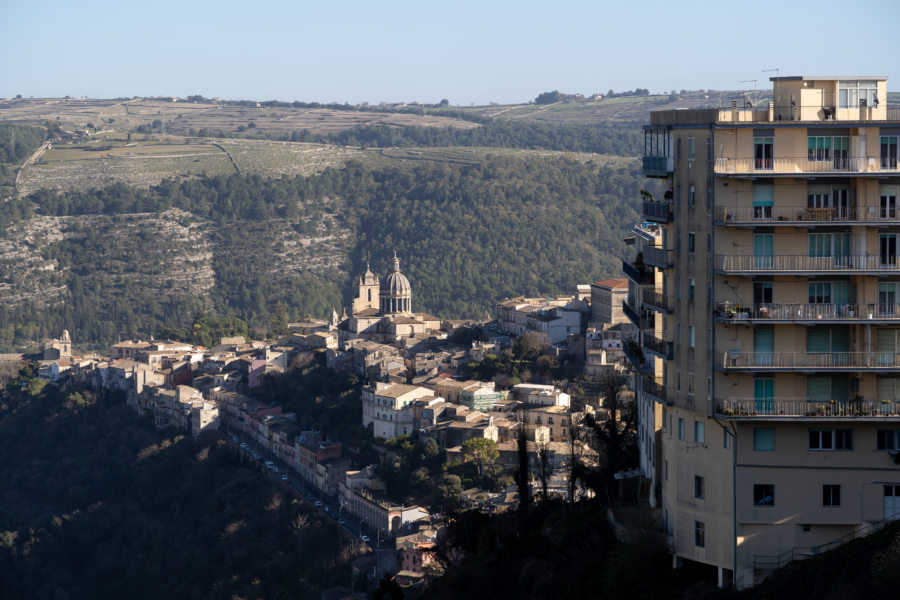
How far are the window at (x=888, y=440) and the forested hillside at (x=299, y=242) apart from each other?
11323cm

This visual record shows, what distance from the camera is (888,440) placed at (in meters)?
25.6

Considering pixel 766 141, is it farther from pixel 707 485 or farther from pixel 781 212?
pixel 707 485

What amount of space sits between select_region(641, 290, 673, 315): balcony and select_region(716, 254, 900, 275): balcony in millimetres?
1810

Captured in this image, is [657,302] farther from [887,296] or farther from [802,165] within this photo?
[887,296]

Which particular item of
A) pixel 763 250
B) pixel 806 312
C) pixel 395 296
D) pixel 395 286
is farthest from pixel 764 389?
pixel 395 286

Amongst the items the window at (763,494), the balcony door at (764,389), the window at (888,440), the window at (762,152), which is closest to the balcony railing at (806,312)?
the balcony door at (764,389)

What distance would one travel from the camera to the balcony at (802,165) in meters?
25.3

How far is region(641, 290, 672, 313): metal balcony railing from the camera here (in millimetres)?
27259

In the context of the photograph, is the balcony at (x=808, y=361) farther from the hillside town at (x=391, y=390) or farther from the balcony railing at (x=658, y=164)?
the hillside town at (x=391, y=390)

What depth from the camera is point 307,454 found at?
74438mm

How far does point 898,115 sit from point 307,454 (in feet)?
170

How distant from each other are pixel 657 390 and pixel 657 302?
1580 millimetres

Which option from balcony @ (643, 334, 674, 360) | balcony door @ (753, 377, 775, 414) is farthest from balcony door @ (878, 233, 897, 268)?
balcony @ (643, 334, 674, 360)

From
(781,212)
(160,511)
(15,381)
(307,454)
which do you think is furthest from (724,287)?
(15,381)
